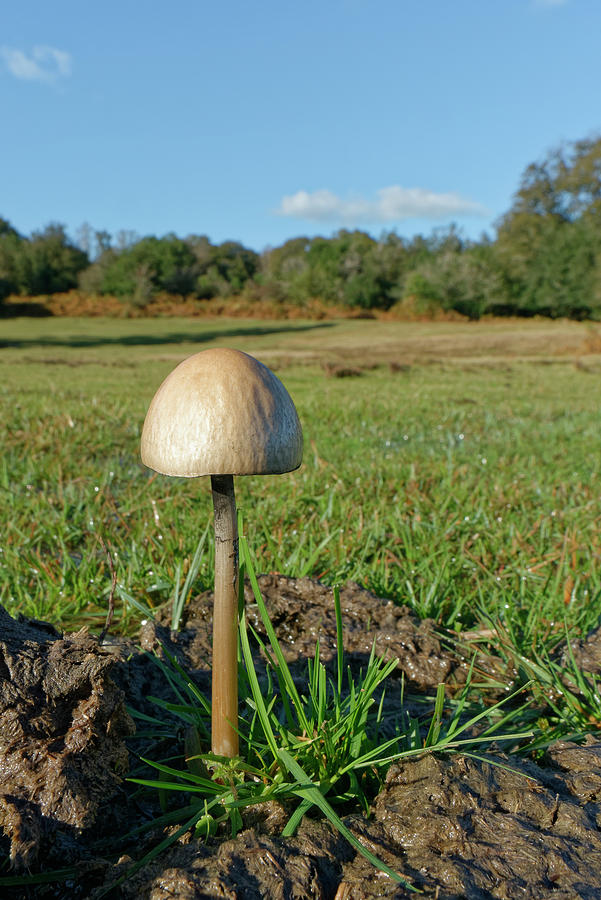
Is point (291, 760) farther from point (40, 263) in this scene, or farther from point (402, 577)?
point (40, 263)

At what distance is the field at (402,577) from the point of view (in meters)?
1.32

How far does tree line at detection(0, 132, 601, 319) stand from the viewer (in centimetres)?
3531

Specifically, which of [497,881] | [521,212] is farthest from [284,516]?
[521,212]

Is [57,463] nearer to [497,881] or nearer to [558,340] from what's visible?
[497,881]

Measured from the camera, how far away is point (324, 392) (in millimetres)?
8883

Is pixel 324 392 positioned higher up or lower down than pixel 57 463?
lower down

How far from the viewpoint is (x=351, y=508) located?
354 cm

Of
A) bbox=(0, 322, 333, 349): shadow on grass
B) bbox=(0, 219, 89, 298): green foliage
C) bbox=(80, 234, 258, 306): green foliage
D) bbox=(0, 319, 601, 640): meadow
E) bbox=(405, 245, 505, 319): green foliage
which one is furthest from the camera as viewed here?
bbox=(405, 245, 505, 319): green foliage

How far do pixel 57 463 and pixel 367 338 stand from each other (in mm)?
19321

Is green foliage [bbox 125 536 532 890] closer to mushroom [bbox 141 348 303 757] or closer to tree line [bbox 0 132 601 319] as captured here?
mushroom [bbox 141 348 303 757]

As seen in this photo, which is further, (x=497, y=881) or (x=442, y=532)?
(x=442, y=532)

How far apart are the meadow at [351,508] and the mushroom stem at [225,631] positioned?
0.78 meters

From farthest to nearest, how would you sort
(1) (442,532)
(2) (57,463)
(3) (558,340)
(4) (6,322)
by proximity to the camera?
(4) (6,322), (3) (558,340), (2) (57,463), (1) (442,532)

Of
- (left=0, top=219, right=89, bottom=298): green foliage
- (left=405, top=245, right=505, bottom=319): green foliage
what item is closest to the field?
(left=0, top=219, right=89, bottom=298): green foliage
